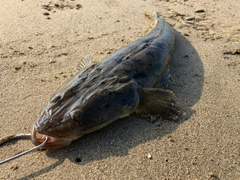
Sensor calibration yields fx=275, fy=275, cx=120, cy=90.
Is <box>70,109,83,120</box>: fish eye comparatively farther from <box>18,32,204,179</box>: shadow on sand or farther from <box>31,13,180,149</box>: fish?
<box>18,32,204,179</box>: shadow on sand

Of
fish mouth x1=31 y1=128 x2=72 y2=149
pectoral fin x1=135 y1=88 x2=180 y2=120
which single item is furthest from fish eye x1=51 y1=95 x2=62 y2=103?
pectoral fin x1=135 y1=88 x2=180 y2=120

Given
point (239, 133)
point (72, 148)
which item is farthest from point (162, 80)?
point (72, 148)

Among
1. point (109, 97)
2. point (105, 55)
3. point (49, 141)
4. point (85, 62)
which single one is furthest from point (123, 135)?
point (105, 55)

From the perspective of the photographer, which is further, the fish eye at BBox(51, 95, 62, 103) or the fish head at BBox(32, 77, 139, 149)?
the fish eye at BBox(51, 95, 62, 103)

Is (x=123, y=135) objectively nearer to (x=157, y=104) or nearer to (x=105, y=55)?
(x=157, y=104)

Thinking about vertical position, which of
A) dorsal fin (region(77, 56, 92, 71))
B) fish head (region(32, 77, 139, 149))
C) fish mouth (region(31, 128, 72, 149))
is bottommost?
dorsal fin (region(77, 56, 92, 71))

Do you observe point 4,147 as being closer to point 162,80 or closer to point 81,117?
point 81,117

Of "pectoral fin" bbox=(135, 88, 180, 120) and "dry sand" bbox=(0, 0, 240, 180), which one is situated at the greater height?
"pectoral fin" bbox=(135, 88, 180, 120)
